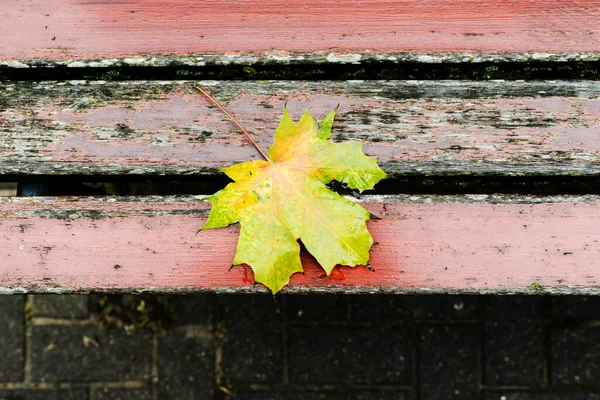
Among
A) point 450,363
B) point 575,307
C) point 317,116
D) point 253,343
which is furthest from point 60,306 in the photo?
point 575,307

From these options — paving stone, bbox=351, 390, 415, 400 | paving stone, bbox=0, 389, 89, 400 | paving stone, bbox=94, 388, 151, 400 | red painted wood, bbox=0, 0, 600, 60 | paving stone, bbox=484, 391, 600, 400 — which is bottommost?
paving stone, bbox=0, 389, 89, 400

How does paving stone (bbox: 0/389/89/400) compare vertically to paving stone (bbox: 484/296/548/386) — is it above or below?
→ below

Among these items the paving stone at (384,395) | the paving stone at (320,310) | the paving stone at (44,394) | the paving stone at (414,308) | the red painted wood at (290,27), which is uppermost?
the red painted wood at (290,27)

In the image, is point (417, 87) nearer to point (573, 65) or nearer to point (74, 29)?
point (573, 65)

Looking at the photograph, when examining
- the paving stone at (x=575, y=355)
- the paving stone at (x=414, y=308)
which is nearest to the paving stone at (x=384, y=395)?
the paving stone at (x=414, y=308)

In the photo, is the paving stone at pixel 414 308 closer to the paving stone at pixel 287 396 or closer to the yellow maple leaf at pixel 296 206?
the paving stone at pixel 287 396

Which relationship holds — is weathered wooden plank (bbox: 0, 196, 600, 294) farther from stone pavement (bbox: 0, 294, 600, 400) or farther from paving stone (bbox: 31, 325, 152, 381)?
paving stone (bbox: 31, 325, 152, 381)

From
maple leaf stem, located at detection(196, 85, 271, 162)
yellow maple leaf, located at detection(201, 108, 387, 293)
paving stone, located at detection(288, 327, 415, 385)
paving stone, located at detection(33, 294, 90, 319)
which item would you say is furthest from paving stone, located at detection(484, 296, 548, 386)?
paving stone, located at detection(33, 294, 90, 319)
